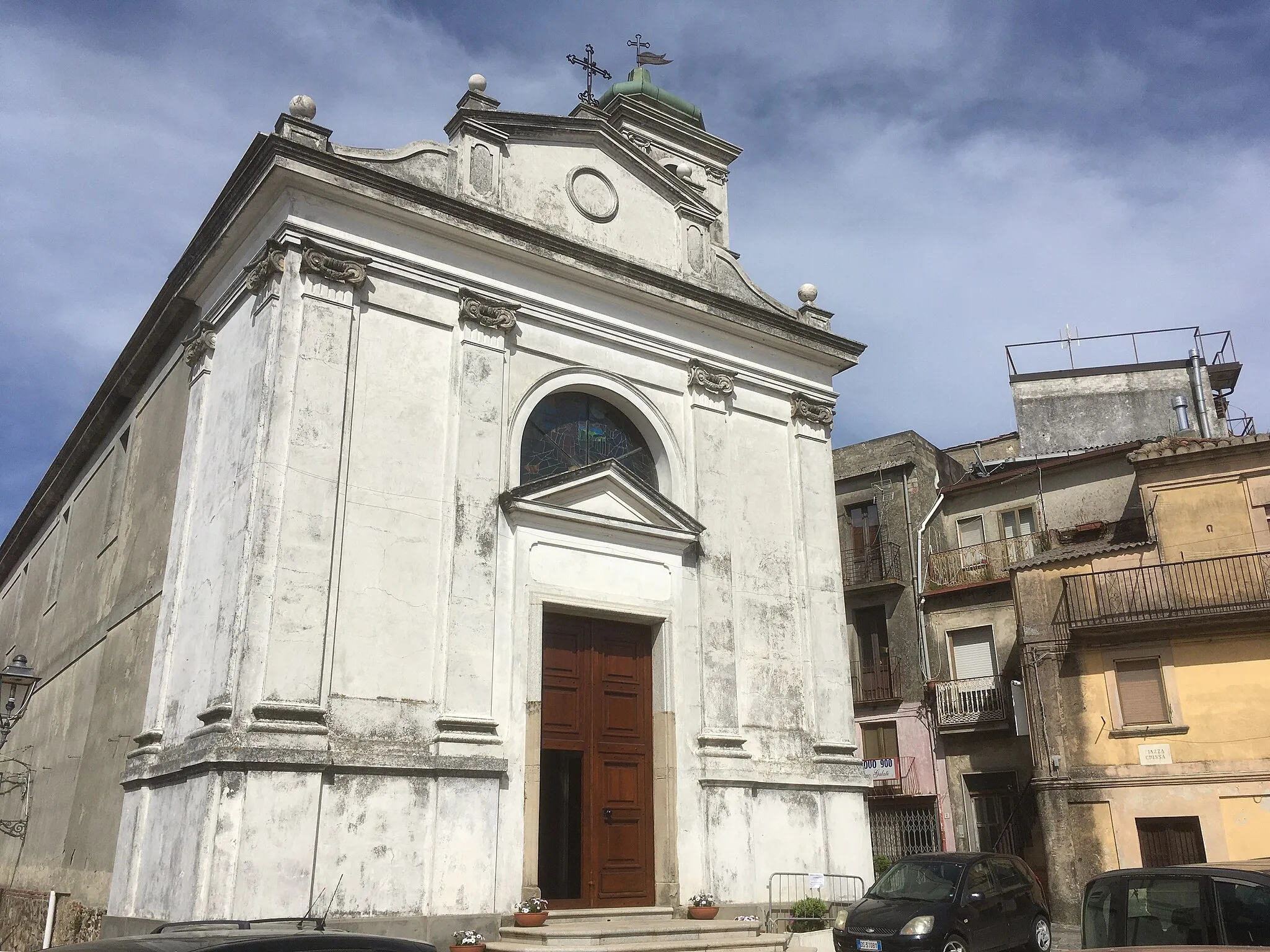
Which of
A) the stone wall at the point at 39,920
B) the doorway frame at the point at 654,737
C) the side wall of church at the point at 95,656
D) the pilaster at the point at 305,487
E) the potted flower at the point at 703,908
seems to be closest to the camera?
the pilaster at the point at 305,487

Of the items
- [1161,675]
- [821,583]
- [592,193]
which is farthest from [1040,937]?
[592,193]

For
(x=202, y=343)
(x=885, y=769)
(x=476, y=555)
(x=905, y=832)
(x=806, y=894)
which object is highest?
(x=202, y=343)

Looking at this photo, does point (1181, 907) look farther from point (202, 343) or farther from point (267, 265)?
point (202, 343)

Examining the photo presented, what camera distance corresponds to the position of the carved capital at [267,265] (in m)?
12.3

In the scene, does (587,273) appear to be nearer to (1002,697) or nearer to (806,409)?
(806,409)

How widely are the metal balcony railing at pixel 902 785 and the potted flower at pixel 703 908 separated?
14.9m

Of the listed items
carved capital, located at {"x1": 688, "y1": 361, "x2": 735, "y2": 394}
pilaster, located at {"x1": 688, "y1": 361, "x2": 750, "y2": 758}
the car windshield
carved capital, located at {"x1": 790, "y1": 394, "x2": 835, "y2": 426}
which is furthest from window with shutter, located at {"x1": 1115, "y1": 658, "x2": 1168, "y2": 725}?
carved capital, located at {"x1": 688, "y1": 361, "x2": 735, "y2": 394}

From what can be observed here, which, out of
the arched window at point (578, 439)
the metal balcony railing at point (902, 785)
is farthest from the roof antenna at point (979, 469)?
the arched window at point (578, 439)

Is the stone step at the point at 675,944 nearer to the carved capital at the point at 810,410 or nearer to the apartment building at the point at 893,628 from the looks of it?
the carved capital at the point at 810,410

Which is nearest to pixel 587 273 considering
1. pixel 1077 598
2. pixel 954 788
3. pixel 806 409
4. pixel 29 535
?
pixel 806 409

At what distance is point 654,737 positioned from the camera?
13.6m

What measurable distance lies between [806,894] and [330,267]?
32.5ft

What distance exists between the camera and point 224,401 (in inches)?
514

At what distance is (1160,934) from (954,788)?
19.7m
